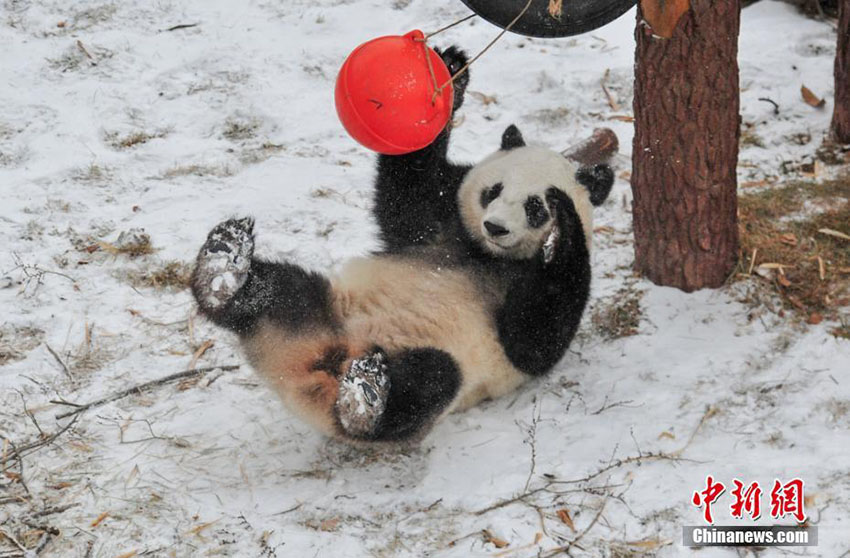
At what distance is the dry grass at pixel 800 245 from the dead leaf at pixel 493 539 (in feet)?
6.27

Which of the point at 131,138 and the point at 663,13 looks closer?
the point at 663,13

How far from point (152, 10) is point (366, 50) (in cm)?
436

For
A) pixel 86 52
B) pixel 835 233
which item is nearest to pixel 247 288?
pixel 835 233

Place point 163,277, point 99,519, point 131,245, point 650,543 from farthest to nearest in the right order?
1. point 131,245
2. point 163,277
3. point 99,519
4. point 650,543

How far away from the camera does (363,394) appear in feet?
10.3

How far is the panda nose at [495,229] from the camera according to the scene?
361 centimetres

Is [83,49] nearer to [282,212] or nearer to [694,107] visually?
[282,212]

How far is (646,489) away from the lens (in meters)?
3.08

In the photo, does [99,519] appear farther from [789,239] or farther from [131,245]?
[789,239]

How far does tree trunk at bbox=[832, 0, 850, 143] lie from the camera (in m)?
4.85

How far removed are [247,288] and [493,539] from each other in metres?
1.39

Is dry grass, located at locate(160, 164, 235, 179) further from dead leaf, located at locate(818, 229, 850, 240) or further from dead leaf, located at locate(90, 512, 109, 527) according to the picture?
dead leaf, located at locate(818, 229, 850, 240)

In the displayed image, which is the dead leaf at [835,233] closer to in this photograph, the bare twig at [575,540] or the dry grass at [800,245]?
the dry grass at [800,245]

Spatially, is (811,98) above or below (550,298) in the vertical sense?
below
